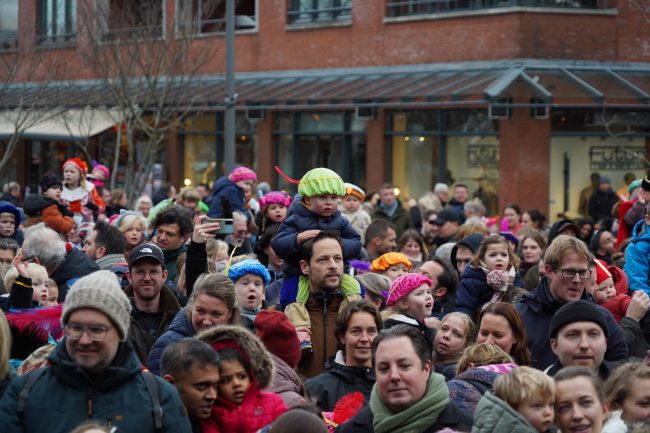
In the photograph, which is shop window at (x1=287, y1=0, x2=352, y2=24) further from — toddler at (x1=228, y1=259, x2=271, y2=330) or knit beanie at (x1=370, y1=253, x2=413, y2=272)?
toddler at (x1=228, y1=259, x2=271, y2=330)

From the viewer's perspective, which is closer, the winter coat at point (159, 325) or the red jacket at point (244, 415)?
the red jacket at point (244, 415)

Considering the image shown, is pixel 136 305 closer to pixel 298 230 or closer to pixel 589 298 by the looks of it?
pixel 298 230

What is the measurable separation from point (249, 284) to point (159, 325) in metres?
0.77

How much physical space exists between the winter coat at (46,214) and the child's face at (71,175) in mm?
2720

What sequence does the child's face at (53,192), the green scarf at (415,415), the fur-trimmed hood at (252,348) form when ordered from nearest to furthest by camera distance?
the green scarf at (415,415) → the fur-trimmed hood at (252,348) → the child's face at (53,192)

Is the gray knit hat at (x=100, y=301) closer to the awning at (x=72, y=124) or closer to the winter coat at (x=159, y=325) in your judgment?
the winter coat at (x=159, y=325)

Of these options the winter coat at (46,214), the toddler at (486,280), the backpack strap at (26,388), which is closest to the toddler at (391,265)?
the toddler at (486,280)

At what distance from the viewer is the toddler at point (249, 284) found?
31.8ft

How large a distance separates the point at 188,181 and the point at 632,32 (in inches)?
515

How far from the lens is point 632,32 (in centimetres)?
2905

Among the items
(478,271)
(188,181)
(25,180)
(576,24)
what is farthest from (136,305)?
(25,180)

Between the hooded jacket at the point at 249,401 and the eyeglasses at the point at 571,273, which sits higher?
the eyeglasses at the point at 571,273

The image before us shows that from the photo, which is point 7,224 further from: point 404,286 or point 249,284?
point 404,286

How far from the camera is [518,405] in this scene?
6555mm
